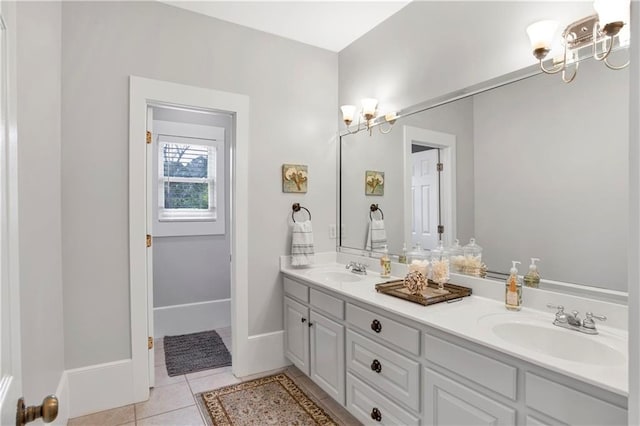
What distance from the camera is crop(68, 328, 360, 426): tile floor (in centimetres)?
213

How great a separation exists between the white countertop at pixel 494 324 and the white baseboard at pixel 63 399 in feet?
5.38

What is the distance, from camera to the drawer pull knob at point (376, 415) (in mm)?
1788

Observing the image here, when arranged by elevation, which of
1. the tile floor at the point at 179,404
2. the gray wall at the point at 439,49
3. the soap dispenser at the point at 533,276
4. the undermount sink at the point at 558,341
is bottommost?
the tile floor at the point at 179,404

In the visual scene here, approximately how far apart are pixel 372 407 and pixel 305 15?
2.61 meters

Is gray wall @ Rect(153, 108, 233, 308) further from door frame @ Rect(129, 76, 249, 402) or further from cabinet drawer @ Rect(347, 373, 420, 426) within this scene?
cabinet drawer @ Rect(347, 373, 420, 426)

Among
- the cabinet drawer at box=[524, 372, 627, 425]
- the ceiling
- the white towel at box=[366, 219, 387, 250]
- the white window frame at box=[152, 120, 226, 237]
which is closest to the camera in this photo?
the cabinet drawer at box=[524, 372, 627, 425]

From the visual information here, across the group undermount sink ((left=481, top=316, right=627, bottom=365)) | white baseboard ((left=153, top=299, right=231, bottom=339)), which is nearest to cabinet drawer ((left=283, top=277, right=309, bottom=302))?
undermount sink ((left=481, top=316, right=627, bottom=365))

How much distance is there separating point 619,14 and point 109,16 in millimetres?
2717

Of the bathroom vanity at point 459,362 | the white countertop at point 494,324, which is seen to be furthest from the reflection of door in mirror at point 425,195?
the white countertop at point 494,324

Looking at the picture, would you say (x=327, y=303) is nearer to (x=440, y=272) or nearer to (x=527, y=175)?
(x=440, y=272)

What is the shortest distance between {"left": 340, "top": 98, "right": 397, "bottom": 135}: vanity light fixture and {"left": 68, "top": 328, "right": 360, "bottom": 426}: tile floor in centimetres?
197

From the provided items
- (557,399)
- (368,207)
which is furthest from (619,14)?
(368,207)

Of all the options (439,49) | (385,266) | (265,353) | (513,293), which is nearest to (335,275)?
(385,266)

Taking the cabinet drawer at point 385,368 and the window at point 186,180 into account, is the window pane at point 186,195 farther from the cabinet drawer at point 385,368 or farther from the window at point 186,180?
the cabinet drawer at point 385,368
